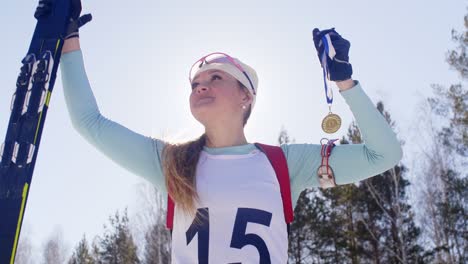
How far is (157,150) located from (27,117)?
625 millimetres

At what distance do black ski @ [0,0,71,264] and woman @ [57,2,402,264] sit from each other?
94mm

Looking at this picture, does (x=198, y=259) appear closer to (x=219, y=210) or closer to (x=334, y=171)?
(x=219, y=210)

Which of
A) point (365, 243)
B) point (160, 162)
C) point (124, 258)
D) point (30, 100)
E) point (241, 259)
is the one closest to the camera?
point (241, 259)

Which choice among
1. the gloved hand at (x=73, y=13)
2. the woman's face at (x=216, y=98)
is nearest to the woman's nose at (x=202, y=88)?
the woman's face at (x=216, y=98)

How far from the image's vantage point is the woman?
6.30ft

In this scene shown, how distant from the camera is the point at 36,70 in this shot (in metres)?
2.34

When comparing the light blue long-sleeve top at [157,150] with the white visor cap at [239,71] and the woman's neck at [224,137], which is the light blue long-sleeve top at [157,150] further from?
the white visor cap at [239,71]

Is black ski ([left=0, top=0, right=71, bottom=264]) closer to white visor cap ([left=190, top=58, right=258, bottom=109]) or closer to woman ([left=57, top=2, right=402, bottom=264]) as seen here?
woman ([left=57, top=2, right=402, bottom=264])

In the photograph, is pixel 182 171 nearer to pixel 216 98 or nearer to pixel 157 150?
pixel 157 150

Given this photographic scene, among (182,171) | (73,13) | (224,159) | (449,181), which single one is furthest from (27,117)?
(449,181)

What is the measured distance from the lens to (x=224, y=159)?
212 cm

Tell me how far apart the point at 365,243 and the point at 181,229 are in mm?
20570

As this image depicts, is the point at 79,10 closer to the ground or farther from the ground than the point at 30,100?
farther from the ground

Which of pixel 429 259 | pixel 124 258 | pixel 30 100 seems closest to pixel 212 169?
pixel 30 100
